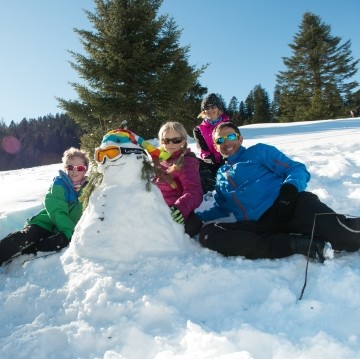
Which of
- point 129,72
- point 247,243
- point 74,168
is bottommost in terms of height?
point 247,243

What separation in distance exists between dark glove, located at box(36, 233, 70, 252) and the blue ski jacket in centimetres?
182

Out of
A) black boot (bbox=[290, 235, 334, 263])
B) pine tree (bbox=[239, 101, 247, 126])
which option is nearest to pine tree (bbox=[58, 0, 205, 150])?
black boot (bbox=[290, 235, 334, 263])

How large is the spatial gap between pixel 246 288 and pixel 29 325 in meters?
1.57

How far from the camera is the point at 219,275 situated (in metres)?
2.56

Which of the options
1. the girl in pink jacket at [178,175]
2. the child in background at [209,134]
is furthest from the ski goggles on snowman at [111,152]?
the child in background at [209,134]

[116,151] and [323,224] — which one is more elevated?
Answer: [116,151]

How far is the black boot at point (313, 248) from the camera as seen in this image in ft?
8.83

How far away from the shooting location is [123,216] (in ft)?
9.56

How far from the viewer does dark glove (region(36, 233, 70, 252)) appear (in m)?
3.46

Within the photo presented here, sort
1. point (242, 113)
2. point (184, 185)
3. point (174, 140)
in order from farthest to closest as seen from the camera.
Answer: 1. point (242, 113)
2. point (174, 140)
3. point (184, 185)

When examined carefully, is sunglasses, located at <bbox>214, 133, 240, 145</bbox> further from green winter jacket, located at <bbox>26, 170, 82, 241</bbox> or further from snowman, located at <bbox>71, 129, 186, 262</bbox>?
green winter jacket, located at <bbox>26, 170, 82, 241</bbox>

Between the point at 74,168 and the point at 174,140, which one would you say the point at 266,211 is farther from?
the point at 74,168

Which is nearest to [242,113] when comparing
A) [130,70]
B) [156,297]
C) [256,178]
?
[130,70]

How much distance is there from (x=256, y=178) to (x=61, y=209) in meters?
2.26
